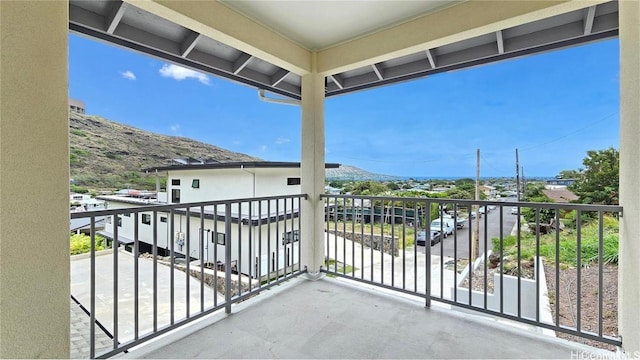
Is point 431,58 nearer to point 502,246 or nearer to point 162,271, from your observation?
point 502,246

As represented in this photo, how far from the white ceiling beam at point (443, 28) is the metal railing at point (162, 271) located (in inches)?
68.0

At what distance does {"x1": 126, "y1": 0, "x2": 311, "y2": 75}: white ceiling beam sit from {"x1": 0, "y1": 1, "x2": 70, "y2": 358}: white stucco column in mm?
808

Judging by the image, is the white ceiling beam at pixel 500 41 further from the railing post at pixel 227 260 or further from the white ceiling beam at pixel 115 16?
the white ceiling beam at pixel 115 16

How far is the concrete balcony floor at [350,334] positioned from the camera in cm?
183

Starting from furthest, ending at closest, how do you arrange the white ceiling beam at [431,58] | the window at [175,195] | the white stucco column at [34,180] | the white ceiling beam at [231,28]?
the window at [175,195] → the white ceiling beam at [431,58] → the white ceiling beam at [231,28] → the white stucco column at [34,180]

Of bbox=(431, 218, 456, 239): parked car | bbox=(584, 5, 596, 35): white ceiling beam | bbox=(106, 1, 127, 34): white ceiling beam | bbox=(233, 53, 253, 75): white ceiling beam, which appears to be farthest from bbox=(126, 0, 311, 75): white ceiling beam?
bbox=(584, 5, 596, 35): white ceiling beam

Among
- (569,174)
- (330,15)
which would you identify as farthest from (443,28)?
(569,174)

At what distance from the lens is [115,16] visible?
6.84 ft

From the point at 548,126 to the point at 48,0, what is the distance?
316 inches

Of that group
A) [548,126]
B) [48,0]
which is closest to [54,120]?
[48,0]

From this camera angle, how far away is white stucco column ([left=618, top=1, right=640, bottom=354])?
164cm

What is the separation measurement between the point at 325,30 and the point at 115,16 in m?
1.80

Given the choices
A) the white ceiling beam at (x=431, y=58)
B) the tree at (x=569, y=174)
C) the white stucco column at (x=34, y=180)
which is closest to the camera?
the white stucco column at (x=34, y=180)

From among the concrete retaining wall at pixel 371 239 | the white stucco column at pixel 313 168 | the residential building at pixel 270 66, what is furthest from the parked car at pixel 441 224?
the white stucco column at pixel 313 168
